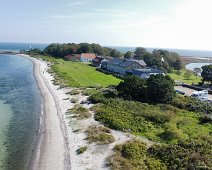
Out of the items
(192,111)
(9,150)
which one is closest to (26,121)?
(9,150)

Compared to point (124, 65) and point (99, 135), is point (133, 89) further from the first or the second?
point (124, 65)

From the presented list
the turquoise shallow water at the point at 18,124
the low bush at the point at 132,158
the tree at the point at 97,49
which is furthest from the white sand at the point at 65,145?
the tree at the point at 97,49

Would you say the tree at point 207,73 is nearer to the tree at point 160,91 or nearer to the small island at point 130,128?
the small island at point 130,128

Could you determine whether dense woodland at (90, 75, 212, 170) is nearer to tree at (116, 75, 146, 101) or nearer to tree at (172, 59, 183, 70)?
tree at (116, 75, 146, 101)

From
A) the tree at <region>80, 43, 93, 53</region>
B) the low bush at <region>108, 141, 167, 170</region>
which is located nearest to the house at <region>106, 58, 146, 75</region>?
the tree at <region>80, 43, 93, 53</region>

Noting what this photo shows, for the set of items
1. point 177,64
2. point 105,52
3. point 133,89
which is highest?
point 105,52

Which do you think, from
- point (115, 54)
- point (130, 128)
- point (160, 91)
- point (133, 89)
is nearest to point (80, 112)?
point (130, 128)
